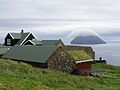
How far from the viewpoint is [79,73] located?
47875mm

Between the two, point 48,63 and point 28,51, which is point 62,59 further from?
point 28,51

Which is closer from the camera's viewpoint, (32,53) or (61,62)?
(61,62)

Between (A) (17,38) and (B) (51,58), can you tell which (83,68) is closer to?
(B) (51,58)

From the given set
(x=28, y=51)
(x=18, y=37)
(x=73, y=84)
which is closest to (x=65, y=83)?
(x=73, y=84)

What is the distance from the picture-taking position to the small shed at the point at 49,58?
44.0 m

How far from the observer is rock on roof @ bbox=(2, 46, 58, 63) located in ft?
147

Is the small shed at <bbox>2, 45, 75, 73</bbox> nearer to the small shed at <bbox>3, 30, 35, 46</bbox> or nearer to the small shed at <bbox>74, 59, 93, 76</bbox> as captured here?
the small shed at <bbox>74, 59, 93, 76</bbox>

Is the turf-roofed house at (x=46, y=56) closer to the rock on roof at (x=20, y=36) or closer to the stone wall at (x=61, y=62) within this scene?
the stone wall at (x=61, y=62)

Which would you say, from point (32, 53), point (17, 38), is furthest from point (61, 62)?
point (17, 38)

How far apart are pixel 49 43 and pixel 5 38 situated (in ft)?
44.0

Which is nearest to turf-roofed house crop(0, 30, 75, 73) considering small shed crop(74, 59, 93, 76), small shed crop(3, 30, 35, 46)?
small shed crop(74, 59, 93, 76)

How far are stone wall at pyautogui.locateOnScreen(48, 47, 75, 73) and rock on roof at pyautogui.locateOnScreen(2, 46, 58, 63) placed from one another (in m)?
0.78

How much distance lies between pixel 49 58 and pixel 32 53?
5.77m

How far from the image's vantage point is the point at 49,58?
4378 cm
